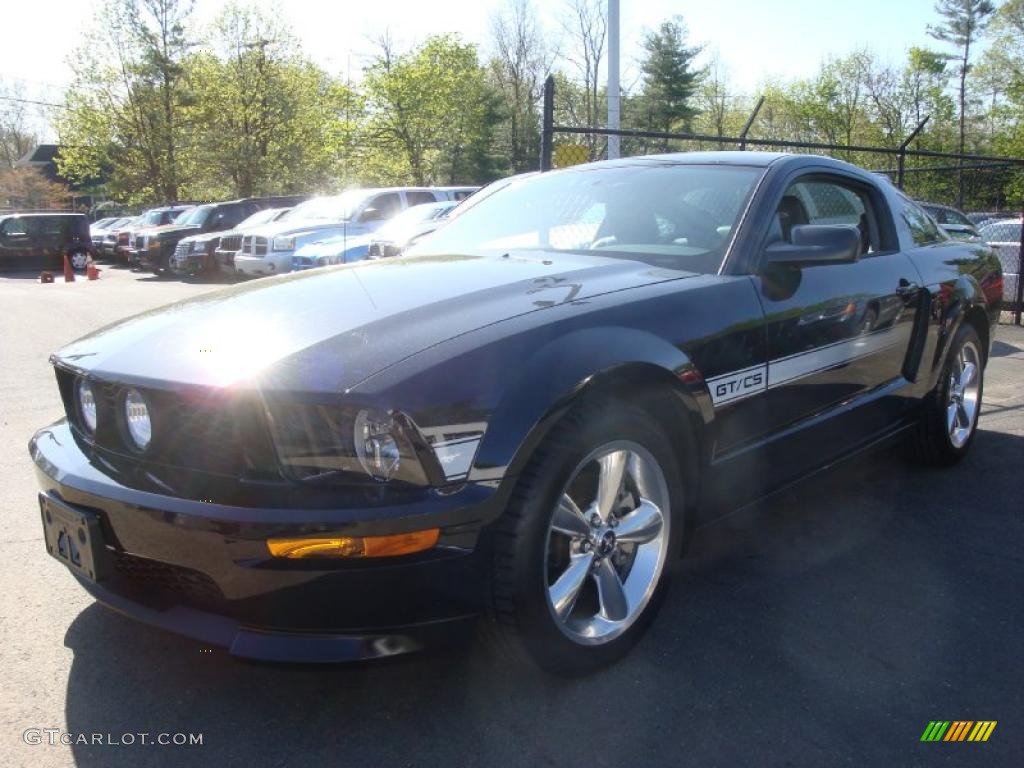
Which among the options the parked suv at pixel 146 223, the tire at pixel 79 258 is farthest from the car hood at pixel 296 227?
the tire at pixel 79 258

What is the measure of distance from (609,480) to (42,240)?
2481cm

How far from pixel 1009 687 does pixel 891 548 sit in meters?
1.07

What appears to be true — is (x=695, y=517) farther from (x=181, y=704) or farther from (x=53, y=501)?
(x=53, y=501)

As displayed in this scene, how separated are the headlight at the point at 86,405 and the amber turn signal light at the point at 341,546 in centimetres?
87

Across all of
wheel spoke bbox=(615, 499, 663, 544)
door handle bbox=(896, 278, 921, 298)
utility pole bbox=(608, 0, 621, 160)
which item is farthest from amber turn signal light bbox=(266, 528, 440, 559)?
utility pole bbox=(608, 0, 621, 160)

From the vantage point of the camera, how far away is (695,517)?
291cm

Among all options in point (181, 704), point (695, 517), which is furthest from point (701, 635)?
point (181, 704)

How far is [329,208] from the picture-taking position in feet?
55.2

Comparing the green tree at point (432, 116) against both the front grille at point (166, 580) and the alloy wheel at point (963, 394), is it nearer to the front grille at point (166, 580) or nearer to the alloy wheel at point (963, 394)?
the alloy wheel at point (963, 394)

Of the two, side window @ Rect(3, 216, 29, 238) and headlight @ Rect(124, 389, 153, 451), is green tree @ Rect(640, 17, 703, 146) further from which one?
headlight @ Rect(124, 389, 153, 451)

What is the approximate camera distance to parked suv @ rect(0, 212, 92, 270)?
76.1ft

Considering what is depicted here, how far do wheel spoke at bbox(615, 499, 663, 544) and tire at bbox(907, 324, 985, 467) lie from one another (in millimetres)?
2276

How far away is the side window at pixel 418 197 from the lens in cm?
1684
